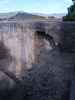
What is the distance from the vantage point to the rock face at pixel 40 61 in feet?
8.26

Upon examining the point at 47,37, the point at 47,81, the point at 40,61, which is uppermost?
the point at 47,37

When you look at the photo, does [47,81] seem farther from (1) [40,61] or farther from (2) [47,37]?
(2) [47,37]

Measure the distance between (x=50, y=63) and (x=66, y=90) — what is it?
0.31m

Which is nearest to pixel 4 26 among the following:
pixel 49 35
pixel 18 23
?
pixel 18 23

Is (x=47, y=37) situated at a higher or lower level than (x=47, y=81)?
higher

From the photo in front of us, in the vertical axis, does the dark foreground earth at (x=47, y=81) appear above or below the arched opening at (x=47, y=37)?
below

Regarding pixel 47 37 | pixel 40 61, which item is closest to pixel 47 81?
pixel 40 61

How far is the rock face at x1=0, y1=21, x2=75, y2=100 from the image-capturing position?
8.26 feet

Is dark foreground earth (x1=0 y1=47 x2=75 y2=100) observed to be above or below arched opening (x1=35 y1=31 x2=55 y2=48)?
below

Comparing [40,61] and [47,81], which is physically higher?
[40,61]

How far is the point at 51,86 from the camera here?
2.53 m

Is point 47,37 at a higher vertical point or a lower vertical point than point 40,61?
higher

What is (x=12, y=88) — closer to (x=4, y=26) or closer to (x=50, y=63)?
(x=50, y=63)

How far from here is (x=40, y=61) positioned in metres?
2.54
